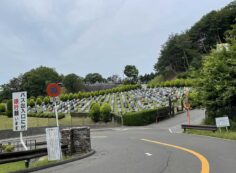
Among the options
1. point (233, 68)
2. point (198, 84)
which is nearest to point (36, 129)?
point (198, 84)

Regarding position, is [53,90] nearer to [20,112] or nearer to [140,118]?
[20,112]

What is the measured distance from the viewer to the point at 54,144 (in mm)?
12906

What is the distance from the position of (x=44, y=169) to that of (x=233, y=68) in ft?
62.0

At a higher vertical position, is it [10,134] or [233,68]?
[233,68]

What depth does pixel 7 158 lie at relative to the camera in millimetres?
11227

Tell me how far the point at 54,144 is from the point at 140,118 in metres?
28.6

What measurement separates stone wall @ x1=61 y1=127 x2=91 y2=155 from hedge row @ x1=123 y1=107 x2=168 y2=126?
85.9ft

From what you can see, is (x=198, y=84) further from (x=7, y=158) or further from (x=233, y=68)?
(x=7, y=158)

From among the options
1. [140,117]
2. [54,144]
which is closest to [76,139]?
[54,144]

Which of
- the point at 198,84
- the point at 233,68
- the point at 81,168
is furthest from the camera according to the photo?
the point at 198,84

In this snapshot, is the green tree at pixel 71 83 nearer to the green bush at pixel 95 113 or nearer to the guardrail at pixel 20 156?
the green bush at pixel 95 113

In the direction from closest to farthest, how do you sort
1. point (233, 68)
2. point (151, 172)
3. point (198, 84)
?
point (151, 172) → point (233, 68) → point (198, 84)

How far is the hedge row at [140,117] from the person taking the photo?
41.0m

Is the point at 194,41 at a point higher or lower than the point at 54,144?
higher
